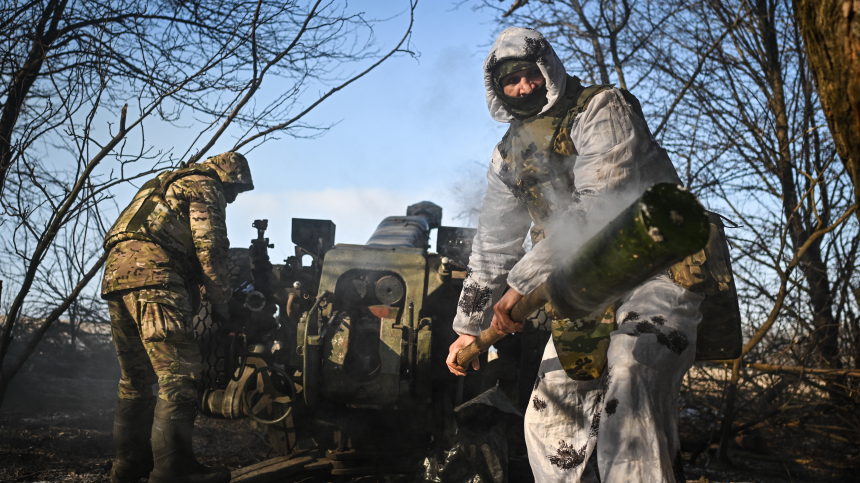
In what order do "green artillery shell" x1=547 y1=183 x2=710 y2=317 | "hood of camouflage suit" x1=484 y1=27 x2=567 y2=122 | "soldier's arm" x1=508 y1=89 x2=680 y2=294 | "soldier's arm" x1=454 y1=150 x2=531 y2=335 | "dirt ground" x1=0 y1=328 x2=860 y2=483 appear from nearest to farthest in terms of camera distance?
1. "green artillery shell" x1=547 y1=183 x2=710 y2=317
2. "soldier's arm" x1=508 y1=89 x2=680 y2=294
3. "hood of camouflage suit" x1=484 y1=27 x2=567 y2=122
4. "soldier's arm" x1=454 y1=150 x2=531 y2=335
5. "dirt ground" x1=0 y1=328 x2=860 y2=483

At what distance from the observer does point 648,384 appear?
6.99 feet

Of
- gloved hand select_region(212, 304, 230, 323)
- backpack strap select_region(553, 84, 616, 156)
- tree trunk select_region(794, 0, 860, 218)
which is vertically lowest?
gloved hand select_region(212, 304, 230, 323)

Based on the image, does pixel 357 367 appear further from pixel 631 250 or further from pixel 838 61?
pixel 838 61

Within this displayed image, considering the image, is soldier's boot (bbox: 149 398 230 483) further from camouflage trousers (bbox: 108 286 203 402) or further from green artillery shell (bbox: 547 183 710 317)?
green artillery shell (bbox: 547 183 710 317)

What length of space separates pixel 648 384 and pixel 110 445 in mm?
4841

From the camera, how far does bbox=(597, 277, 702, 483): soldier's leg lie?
2061mm

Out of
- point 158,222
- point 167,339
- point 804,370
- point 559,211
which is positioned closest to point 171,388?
point 167,339

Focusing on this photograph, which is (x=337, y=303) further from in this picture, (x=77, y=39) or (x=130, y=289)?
(x=77, y=39)

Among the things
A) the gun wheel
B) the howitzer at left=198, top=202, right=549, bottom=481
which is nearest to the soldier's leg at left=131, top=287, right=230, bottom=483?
the howitzer at left=198, top=202, right=549, bottom=481

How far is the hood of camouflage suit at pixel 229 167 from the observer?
15.7ft

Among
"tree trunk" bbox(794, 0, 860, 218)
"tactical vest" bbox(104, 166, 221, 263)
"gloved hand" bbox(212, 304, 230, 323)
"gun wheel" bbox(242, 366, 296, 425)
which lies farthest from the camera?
"gloved hand" bbox(212, 304, 230, 323)

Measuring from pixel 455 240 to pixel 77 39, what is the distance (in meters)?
3.78

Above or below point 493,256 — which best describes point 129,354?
below

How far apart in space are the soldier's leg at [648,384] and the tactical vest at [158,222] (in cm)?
324
